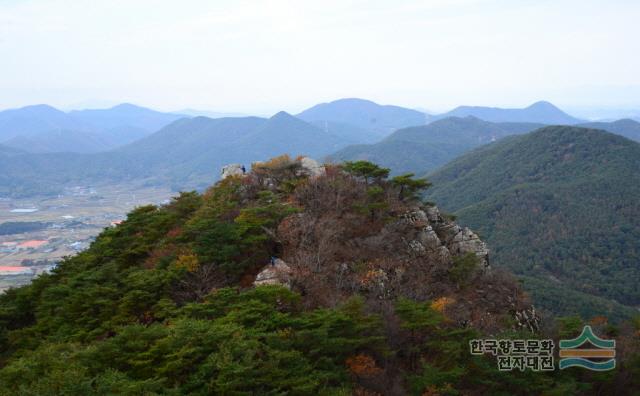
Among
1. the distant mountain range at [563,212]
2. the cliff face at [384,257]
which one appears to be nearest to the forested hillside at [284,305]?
the cliff face at [384,257]

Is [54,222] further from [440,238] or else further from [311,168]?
[440,238]

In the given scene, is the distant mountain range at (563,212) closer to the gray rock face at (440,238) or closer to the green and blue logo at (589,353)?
the gray rock face at (440,238)

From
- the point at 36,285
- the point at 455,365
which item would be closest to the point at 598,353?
the point at 455,365

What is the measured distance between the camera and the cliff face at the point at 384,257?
49.2 ft


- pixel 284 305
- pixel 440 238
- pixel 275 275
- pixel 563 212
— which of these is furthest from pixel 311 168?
pixel 563 212

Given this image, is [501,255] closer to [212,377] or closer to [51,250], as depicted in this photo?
[212,377]

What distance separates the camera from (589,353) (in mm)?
13086

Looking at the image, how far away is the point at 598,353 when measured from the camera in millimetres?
13062

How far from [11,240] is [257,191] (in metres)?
91.6

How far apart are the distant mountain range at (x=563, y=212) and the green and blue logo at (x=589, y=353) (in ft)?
97.9

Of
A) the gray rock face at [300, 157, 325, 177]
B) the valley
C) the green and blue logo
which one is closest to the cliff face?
the gray rock face at [300, 157, 325, 177]

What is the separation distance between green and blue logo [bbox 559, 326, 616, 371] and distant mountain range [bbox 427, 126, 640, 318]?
29852 mm

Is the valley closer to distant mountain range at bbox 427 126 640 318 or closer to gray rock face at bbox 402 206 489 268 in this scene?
gray rock face at bbox 402 206 489 268

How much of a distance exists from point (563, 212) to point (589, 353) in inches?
2676
